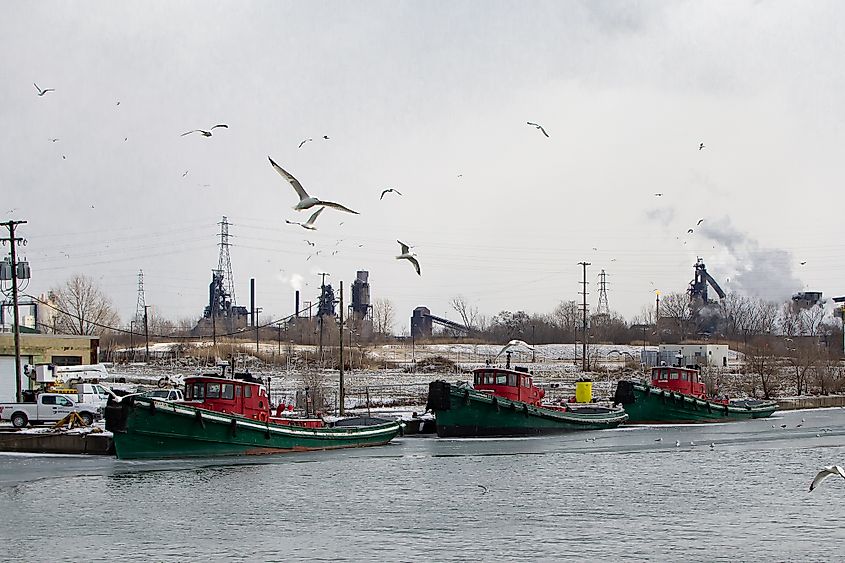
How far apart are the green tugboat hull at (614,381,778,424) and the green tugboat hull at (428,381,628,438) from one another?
817cm

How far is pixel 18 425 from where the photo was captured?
4738cm

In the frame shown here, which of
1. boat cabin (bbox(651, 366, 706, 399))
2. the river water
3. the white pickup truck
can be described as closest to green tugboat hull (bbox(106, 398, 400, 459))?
the river water

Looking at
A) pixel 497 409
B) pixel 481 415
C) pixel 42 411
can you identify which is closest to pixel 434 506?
pixel 481 415

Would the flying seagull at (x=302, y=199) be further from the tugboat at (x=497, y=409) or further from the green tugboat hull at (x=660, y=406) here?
the green tugboat hull at (x=660, y=406)

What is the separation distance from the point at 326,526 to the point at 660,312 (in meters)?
153

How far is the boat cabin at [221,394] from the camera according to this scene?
4100 centimetres

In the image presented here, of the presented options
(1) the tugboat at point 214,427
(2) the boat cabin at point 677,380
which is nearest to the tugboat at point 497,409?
(1) the tugboat at point 214,427

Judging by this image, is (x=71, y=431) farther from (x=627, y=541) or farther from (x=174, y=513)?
(x=627, y=541)

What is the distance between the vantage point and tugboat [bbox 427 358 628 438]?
162 feet

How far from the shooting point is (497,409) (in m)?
50.0

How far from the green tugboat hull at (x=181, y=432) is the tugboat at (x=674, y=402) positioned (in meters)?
24.3

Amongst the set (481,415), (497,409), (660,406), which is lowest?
(660,406)

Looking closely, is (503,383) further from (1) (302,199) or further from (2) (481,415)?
(1) (302,199)

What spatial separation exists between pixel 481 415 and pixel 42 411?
1901 centimetres
